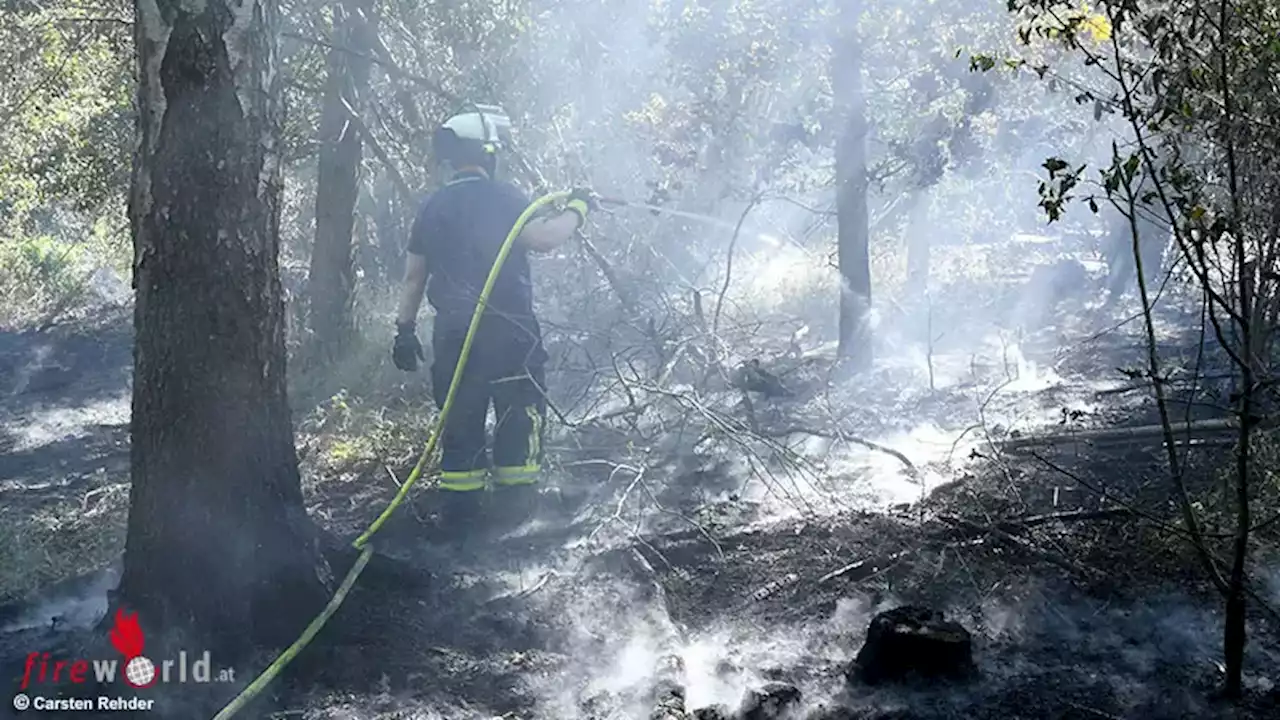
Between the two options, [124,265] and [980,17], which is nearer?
[980,17]

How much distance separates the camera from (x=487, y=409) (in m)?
5.48

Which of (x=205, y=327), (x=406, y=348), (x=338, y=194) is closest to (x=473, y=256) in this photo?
(x=406, y=348)

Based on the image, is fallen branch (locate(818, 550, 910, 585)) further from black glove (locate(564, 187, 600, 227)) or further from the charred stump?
black glove (locate(564, 187, 600, 227))

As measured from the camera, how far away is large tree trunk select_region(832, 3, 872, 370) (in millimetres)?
8641

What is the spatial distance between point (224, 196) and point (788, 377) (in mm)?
5637

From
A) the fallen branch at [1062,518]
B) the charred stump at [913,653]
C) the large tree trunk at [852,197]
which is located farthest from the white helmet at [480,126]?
the large tree trunk at [852,197]

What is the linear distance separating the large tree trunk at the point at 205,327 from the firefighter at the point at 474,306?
1.59 meters

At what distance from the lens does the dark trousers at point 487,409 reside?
17.9ft

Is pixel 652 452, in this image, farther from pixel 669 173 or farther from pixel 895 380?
pixel 669 173

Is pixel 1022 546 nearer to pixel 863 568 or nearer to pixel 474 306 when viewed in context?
pixel 863 568

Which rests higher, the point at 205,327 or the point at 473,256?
the point at 473,256

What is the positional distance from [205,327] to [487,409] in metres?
1.95

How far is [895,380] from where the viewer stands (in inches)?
356

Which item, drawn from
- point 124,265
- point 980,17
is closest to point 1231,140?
point 980,17
